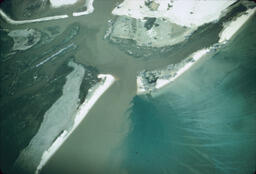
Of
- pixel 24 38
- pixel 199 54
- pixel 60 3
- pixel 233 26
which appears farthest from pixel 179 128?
pixel 60 3

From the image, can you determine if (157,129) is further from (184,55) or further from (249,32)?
(249,32)

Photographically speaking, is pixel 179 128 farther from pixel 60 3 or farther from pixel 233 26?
pixel 60 3

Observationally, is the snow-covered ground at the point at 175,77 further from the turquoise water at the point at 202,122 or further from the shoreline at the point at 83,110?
the shoreline at the point at 83,110

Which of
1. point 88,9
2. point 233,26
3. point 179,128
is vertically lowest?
point 179,128

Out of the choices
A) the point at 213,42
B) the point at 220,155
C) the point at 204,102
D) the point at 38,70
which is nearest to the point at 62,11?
the point at 38,70

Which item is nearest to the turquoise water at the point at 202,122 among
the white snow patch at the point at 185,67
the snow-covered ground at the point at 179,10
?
the white snow patch at the point at 185,67

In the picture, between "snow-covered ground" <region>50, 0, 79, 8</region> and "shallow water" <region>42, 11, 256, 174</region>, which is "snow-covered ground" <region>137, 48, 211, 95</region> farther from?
"snow-covered ground" <region>50, 0, 79, 8</region>

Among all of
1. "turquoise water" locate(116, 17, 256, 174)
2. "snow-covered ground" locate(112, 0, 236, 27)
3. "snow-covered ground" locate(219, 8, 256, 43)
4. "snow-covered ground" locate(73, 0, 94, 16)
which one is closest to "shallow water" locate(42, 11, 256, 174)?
→ "turquoise water" locate(116, 17, 256, 174)
